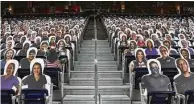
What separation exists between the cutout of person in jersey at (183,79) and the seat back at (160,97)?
621mm

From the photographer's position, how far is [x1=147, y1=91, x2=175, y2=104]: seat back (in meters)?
8.02

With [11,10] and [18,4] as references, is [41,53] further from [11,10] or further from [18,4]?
[18,4]

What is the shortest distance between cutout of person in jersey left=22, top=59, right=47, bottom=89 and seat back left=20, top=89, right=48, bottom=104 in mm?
776

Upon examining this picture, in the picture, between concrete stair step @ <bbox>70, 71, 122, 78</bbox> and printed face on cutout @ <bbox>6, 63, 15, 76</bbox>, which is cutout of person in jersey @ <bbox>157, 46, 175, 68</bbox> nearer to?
concrete stair step @ <bbox>70, 71, 122, 78</bbox>

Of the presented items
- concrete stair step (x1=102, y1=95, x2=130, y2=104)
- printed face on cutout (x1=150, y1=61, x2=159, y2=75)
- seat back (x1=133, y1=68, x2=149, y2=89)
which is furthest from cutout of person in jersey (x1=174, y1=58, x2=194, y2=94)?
concrete stair step (x1=102, y1=95, x2=130, y2=104)

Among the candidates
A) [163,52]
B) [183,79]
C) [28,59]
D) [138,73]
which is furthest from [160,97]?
[28,59]

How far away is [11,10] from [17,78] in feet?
94.2

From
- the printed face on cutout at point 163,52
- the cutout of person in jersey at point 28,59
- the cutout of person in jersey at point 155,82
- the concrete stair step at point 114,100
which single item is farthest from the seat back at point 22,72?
the printed face on cutout at point 163,52

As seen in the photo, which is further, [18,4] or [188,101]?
[18,4]

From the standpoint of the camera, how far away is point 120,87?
1062 cm

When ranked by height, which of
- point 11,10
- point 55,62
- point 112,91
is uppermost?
point 11,10

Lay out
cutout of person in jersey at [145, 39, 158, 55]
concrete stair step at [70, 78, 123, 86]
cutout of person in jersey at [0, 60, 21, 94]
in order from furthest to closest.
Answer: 1. cutout of person in jersey at [145, 39, 158, 55]
2. concrete stair step at [70, 78, 123, 86]
3. cutout of person in jersey at [0, 60, 21, 94]

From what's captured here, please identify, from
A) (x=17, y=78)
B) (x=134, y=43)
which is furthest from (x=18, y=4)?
(x=17, y=78)

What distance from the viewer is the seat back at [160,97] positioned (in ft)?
26.3
